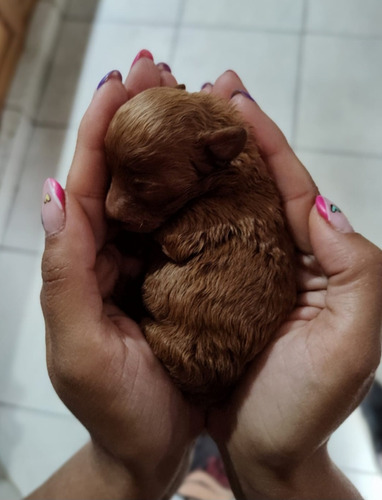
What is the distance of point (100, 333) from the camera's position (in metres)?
1.54

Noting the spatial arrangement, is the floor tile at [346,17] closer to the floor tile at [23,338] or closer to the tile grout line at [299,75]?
the tile grout line at [299,75]

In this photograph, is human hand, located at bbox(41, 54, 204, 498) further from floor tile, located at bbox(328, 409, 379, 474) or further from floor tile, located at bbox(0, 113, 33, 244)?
floor tile, located at bbox(0, 113, 33, 244)

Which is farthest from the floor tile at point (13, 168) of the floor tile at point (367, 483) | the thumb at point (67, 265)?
the floor tile at point (367, 483)

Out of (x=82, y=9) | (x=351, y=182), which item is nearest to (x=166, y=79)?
(x=351, y=182)

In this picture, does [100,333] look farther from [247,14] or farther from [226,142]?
[247,14]

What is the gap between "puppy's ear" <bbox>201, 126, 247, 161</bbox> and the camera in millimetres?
1437

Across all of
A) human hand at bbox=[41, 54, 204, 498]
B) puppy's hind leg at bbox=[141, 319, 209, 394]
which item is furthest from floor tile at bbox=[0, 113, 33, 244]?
puppy's hind leg at bbox=[141, 319, 209, 394]

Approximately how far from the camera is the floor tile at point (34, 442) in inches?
100

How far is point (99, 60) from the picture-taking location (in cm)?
317

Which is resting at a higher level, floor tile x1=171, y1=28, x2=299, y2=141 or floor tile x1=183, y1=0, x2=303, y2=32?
floor tile x1=183, y1=0, x2=303, y2=32

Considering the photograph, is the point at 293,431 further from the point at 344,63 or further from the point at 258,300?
the point at 344,63

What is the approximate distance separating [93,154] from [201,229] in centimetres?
42

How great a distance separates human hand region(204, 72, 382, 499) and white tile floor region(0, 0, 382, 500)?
0.99 meters

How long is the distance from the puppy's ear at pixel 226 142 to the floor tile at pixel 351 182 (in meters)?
1.42
